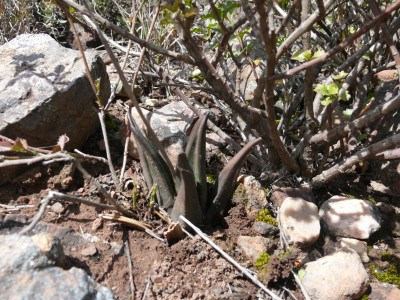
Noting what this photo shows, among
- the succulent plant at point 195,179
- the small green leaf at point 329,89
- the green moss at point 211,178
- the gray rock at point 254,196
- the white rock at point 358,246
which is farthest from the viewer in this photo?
the green moss at point 211,178

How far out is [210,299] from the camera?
6.14 ft

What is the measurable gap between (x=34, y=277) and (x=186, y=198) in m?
0.69

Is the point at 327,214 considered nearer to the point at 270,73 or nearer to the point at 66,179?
the point at 270,73

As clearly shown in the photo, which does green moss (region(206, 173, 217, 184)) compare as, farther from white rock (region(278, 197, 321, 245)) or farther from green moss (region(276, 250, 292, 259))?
green moss (region(276, 250, 292, 259))

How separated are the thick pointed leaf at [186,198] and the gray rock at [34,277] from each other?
1.74 feet

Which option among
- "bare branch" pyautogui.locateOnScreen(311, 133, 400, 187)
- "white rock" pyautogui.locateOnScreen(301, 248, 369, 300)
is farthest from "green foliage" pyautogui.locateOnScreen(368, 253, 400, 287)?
"bare branch" pyautogui.locateOnScreen(311, 133, 400, 187)

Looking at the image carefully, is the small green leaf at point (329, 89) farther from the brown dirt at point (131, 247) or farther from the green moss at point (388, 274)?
the green moss at point (388, 274)

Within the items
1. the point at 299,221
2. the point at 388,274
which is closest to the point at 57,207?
the point at 299,221

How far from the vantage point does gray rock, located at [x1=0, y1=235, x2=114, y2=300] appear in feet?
4.83

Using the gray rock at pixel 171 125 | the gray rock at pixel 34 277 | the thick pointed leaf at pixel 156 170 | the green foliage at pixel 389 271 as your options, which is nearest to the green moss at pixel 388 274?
the green foliage at pixel 389 271

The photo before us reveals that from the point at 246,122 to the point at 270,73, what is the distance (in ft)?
1.95

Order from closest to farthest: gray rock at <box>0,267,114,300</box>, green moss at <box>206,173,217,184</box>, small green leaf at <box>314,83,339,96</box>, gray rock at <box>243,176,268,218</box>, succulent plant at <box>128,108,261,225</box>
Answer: gray rock at <box>0,267,114,300</box> < small green leaf at <box>314,83,339,96</box> < succulent plant at <box>128,108,261,225</box> < gray rock at <box>243,176,268,218</box> < green moss at <box>206,173,217,184</box>

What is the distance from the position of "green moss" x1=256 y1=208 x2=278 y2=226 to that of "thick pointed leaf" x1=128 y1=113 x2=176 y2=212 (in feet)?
1.45

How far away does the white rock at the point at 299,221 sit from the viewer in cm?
210
